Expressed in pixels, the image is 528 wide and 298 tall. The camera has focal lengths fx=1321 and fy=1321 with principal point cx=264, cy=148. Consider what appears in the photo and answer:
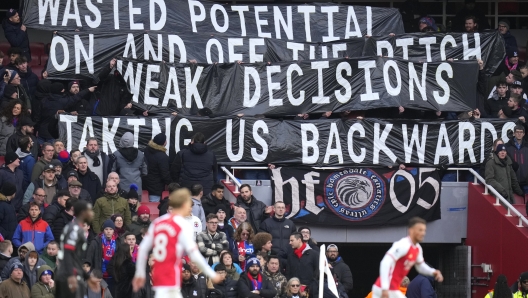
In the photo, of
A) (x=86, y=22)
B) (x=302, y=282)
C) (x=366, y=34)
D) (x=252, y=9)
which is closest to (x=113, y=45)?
(x=86, y=22)

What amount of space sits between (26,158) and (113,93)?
352cm

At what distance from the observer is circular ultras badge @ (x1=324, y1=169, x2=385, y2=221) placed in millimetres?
24000

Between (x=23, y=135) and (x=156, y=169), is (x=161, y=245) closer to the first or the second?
(x=23, y=135)

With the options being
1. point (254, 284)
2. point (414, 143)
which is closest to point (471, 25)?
point (414, 143)

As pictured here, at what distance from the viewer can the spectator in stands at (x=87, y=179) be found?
20.9 m

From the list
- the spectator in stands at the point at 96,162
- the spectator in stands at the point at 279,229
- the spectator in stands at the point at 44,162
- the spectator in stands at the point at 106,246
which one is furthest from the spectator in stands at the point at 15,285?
the spectator in stands at the point at 279,229

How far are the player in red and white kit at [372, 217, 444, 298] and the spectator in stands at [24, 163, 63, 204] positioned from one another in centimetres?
713

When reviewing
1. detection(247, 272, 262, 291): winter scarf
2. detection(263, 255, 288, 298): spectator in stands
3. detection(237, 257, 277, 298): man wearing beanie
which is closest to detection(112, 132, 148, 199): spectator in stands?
detection(263, 255, 288, 298): spectator in stands

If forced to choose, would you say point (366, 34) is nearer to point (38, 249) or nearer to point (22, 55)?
point (22, 55)

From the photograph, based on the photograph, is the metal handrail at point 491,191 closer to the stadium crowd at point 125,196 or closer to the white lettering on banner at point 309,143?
Result: the stadium crowd at point 125,196

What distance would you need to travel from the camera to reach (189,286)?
60.2 feet

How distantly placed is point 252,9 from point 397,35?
302 centimetres

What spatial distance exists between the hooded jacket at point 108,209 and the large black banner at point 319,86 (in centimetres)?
446

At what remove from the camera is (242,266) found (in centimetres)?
2019
